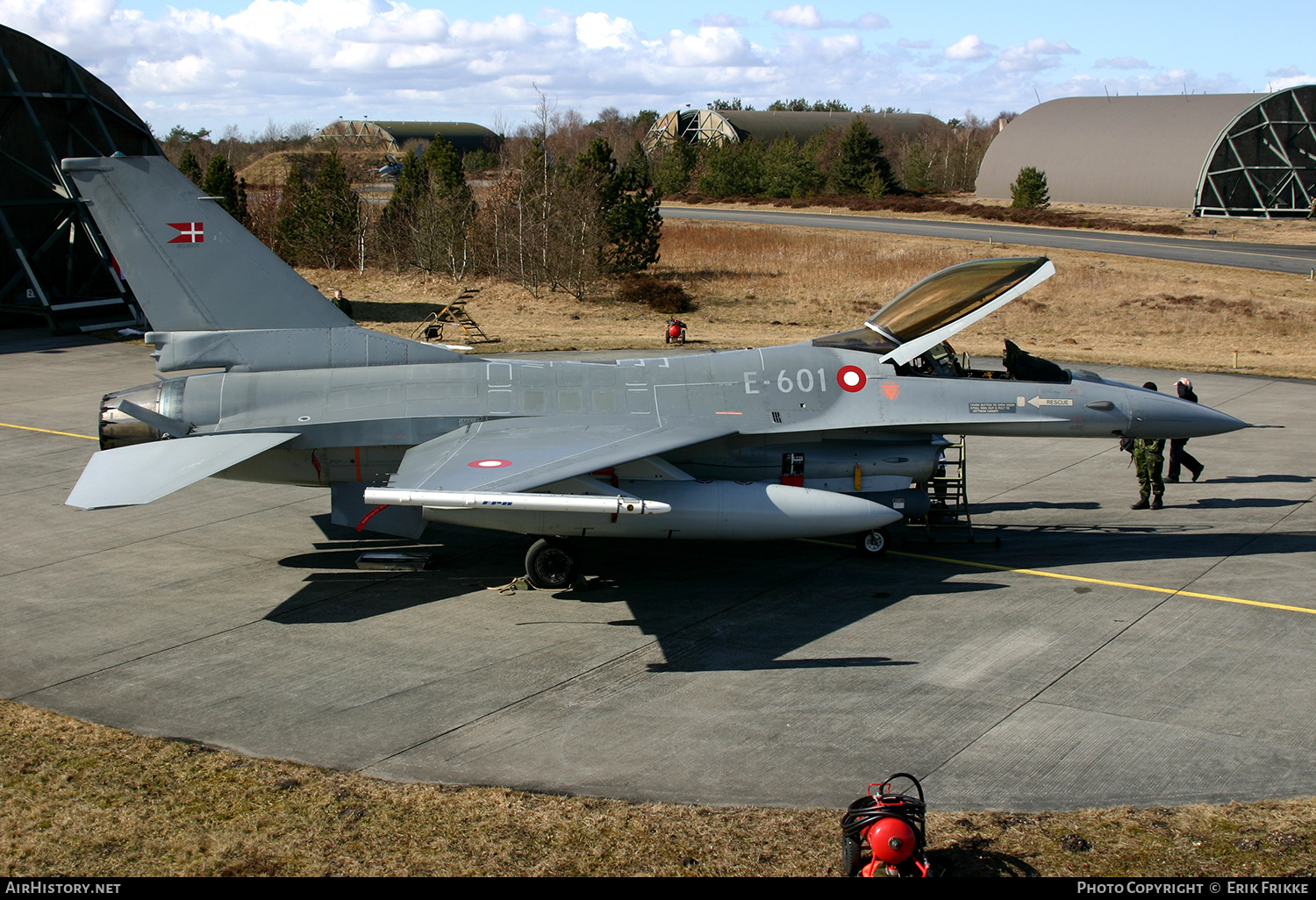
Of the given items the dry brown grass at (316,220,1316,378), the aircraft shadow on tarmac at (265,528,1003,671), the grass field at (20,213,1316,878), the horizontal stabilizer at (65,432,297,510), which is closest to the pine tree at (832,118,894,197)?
the dry brown grass at (316,220,1316,378)

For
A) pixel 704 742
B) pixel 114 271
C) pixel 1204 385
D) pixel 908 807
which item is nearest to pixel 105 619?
pixel 704 742

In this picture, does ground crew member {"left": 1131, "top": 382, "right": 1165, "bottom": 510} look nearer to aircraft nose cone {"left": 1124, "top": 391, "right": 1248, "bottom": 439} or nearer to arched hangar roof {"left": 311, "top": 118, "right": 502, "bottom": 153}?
aircraft nose cone {"left": 1124, "top": 391, "right": 1248, "bottom": 439}

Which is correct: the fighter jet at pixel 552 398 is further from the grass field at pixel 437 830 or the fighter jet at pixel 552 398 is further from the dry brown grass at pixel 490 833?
the dry brown grass at pixel 490 833

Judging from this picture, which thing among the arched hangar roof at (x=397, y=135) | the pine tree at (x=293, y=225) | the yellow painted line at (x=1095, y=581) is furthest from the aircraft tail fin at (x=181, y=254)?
the arched hangar roof at (x=397, y=135)

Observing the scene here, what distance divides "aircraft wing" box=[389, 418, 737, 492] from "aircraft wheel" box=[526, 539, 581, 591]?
4.32 feet

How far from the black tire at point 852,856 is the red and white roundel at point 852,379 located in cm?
748

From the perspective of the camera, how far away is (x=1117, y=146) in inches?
2788

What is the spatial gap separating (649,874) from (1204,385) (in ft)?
78.3

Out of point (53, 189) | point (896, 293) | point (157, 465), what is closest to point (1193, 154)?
point (896, 293)

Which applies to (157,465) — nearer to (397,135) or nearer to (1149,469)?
(1149,469)

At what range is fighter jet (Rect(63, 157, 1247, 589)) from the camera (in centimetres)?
1234

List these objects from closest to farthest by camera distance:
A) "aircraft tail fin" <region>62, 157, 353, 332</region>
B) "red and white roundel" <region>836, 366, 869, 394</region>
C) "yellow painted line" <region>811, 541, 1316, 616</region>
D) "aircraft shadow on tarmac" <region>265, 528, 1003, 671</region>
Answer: "aircraft shadow on tarmac" <region>265, 528, 1003, 671</region> < "yellow painted line" <region>811, 541, 1316, 616</region> < "aircraft tail fin" <region>62, 157, 353, 332</region> < "red and white roundel" <region>836, 366, 869, 394</region>

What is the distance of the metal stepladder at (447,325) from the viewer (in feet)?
108

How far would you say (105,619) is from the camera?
11.2m
